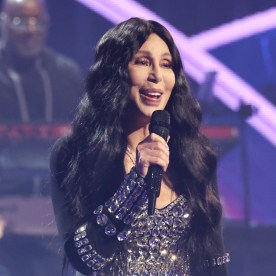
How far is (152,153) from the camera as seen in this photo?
5.71 ft

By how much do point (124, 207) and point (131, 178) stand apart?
0.09 metres

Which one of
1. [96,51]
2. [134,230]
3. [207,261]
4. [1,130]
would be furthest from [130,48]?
[1,130]

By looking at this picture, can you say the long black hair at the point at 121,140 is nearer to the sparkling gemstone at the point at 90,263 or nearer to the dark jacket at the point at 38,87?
the sparkling gemstone at the point at 90,263

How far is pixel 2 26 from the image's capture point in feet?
15.5

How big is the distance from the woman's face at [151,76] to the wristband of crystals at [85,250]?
1.22 ft

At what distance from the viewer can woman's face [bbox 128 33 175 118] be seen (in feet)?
6.24

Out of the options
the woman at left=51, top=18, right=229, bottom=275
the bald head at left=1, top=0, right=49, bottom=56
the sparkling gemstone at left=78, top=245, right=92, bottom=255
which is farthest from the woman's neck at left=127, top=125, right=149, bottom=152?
the bald head at left=1, top=0, right=49, bottom=56

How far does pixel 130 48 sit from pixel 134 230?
1.72ft

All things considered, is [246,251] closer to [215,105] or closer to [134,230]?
[215,105]

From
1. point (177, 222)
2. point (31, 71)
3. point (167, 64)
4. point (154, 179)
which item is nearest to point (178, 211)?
point (177, 222)

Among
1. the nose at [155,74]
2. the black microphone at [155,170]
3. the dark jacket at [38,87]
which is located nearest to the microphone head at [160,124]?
the black microphone at [155,170]

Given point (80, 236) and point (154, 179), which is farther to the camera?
point (80, 236)

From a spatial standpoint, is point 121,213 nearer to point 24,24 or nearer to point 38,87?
point 38,87

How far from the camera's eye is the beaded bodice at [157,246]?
1.96 meters
